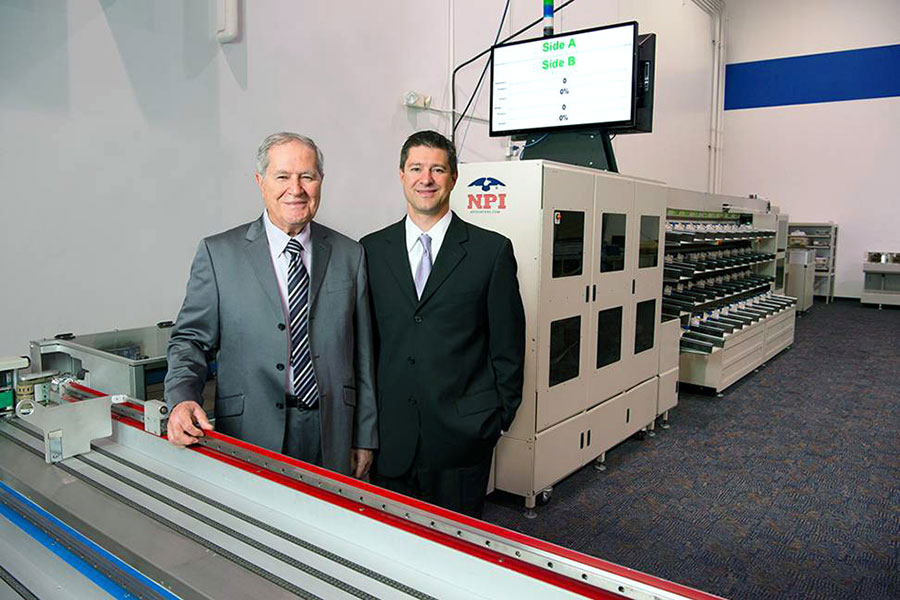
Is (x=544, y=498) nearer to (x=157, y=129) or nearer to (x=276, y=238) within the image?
(x=276, y=238)

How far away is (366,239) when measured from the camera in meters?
2.12

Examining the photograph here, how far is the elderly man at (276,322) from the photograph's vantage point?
5.21 feet

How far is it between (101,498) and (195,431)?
0.20 meters

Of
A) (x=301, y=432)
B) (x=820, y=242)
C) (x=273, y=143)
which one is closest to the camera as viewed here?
(x=273, y=143)

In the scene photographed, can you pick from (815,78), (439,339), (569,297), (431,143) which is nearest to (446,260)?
(439,339)

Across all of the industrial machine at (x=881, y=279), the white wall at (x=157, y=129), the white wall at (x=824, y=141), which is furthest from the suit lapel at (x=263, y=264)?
the white wall at (x=824, y=141)

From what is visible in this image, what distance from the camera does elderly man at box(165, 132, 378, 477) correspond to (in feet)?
5.21

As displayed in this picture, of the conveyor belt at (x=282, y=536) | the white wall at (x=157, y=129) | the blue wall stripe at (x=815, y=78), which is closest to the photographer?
the conveyor belt at (x=282, y=536)

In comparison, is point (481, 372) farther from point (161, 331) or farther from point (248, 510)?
point (161, 331)

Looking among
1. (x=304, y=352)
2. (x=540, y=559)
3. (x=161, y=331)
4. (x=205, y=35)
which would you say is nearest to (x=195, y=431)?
(x=304, y=352)

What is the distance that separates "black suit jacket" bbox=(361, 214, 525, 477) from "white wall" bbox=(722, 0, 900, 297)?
10.9 metres

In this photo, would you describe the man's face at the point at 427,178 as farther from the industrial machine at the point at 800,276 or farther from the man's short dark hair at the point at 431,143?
the industrial machine at the point at 800,276

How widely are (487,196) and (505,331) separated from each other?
1288 millimetres

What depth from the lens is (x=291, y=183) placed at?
1566mm
